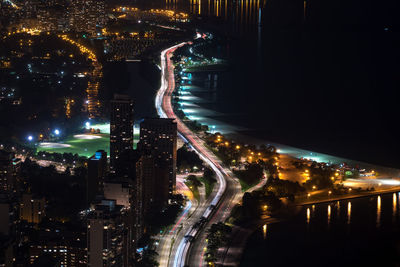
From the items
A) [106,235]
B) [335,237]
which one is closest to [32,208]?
[106,235]

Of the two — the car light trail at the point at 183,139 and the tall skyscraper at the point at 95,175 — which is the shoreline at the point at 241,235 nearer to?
the car light trail at the point at 183,139

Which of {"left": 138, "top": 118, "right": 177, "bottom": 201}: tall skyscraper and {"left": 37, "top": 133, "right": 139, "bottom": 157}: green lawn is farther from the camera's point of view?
{"left": 37, "top": 133, "right": 139, "bottom": 157}: green lawn

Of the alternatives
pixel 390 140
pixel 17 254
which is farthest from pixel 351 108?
pixel 17 254

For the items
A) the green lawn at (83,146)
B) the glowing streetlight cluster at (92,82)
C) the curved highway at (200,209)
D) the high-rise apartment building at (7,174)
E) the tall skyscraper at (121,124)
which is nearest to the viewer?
the curved highway at (200,209)

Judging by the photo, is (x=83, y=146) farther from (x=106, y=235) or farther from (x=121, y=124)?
(x=106, y=235)

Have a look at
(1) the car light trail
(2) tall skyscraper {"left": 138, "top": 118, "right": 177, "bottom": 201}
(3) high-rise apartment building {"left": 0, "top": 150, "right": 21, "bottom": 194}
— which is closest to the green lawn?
(1) the car light trail

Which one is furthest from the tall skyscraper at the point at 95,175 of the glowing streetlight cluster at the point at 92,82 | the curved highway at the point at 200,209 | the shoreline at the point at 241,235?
the glowing streetlight cluster at the point at 92,82

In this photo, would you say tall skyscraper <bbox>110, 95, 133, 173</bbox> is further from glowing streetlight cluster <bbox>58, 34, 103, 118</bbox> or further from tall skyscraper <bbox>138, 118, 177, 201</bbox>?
glowing streetlight cluster <bbox>58, 34, 103, 118</bbox>

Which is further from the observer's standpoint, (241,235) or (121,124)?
(121,124)
